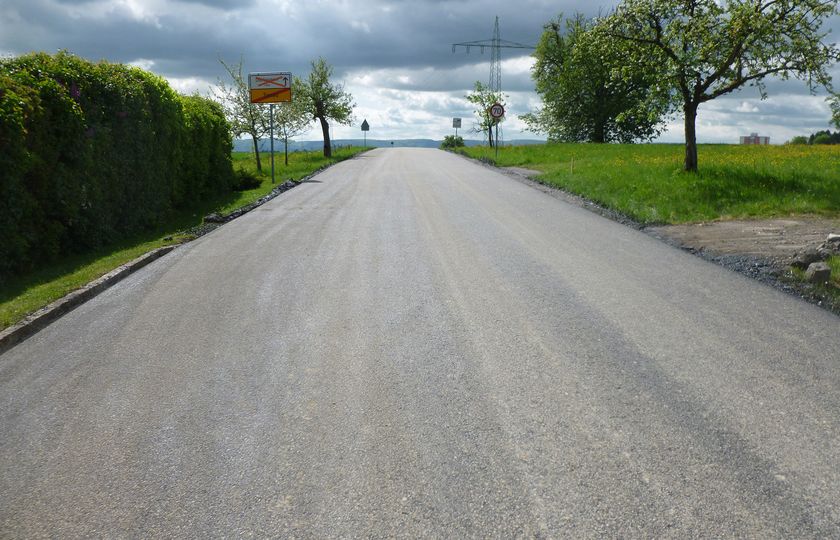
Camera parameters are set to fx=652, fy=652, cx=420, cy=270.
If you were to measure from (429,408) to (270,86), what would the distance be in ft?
65.5

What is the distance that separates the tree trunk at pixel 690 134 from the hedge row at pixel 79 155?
46.1 ft

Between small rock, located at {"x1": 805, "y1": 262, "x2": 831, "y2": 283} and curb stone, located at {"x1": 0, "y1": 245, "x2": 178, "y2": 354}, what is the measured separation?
26.8 feet

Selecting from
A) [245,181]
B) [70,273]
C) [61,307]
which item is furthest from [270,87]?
[61,307]

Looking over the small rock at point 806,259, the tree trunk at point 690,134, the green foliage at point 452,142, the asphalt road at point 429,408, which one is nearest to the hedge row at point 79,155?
the asphalt road at point 429,408

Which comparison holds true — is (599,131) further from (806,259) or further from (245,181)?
(806,259)

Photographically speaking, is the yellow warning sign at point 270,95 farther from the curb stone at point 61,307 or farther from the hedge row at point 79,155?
the curb stone at point 61,307

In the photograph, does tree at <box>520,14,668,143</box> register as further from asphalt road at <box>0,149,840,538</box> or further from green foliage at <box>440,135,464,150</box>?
asphalt road at <box>0,149,840,538</box>

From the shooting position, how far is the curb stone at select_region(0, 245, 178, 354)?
5.88 m

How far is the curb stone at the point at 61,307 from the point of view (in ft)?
19.3

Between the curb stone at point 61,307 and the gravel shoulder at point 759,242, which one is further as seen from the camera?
the gravel shoulder at point 759,242

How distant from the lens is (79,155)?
32.8 ft

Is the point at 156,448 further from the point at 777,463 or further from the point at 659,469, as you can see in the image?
the point at 777,463

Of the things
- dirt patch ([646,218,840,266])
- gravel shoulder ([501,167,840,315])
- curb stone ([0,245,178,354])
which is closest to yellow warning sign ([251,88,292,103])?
gravel shoulder ([501,167,840,315])

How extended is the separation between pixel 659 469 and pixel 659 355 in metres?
1.79
